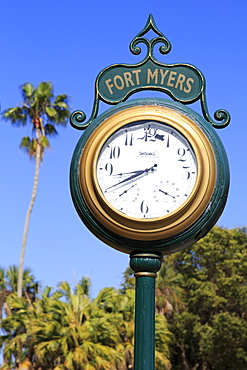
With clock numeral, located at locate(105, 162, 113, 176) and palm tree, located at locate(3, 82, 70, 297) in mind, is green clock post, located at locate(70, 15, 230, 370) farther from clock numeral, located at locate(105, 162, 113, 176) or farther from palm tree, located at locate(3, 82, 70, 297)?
palm tree, located at locate(3, 82, 70, 297)

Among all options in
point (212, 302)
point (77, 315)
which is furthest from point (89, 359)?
point (212, 302)

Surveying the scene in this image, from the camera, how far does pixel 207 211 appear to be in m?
4.19

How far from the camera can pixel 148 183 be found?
4.27m

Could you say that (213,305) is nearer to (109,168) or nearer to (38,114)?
(38,114)

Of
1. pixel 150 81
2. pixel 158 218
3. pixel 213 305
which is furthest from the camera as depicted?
pixel 213 305

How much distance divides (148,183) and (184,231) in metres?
0.34

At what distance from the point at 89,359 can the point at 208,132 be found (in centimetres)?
1576

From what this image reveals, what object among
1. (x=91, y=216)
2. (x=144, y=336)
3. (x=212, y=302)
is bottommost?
(x=144, y=336)

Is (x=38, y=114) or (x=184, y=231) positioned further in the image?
(x=38, y=114)

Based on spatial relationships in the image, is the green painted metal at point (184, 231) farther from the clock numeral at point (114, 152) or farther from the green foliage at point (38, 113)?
the green foliage at point (38, 113)

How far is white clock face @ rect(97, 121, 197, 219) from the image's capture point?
4.20 meters

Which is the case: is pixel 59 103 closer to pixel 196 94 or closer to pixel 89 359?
pixel 89 359

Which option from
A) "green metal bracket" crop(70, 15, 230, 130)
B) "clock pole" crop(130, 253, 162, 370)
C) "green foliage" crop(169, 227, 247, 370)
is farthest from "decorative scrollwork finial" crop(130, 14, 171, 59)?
"green foliage" crop(169, 227, 247, 370)

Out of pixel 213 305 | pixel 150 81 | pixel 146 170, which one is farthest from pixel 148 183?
pixel 213 305
